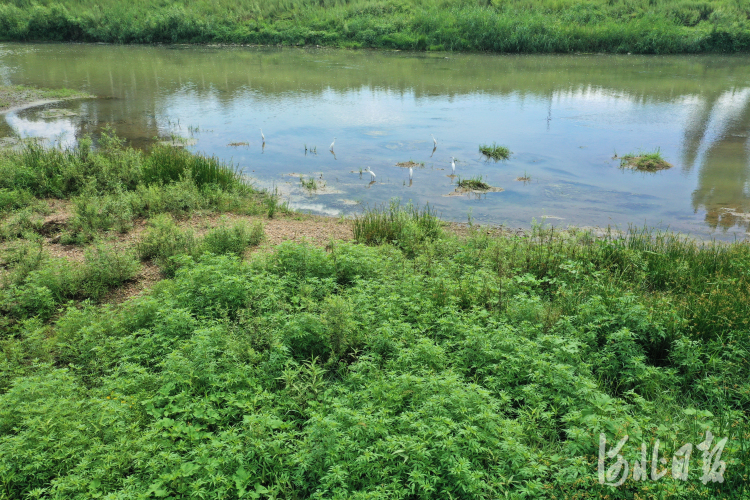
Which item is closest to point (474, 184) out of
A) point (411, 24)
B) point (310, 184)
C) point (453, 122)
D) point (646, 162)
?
point (310, 184)

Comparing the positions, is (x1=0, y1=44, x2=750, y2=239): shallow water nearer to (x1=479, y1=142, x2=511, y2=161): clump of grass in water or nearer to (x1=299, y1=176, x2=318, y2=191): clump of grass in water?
(x1=299, y1=176, x2=318, y2=191): clump of grass in water

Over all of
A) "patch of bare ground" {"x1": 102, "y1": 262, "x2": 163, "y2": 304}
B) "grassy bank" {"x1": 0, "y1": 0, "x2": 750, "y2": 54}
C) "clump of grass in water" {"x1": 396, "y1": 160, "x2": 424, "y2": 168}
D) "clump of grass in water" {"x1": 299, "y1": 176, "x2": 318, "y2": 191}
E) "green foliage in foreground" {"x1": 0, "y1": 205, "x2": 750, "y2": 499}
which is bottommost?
"patch of bare ground" {"x1": 102, "y1": 262, "x2": 163, "y2": 304}

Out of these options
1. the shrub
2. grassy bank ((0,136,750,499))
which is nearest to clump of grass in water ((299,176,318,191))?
grassy bank ((0,136,750,499))

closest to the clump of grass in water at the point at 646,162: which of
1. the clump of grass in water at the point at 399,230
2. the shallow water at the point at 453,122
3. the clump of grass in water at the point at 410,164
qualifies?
the shallow water at the point at 453,122

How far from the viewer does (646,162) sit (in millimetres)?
12852

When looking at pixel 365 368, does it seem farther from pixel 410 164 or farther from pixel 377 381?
pixel 410 164

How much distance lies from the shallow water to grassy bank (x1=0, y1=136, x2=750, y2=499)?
3.74 metres

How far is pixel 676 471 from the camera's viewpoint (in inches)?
124

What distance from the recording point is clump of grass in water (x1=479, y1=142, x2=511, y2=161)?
44.6ft

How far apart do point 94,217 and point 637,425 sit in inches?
313

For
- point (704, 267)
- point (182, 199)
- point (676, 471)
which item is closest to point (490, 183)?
point (704, 267)

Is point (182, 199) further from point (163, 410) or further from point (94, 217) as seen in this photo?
point (163, 410)

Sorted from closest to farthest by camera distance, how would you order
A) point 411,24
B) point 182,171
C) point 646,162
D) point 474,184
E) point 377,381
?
point 377,381 → point 182,171 → point 474,184 → point 646,162 → point 411,24

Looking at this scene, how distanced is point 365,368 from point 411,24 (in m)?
32.5
